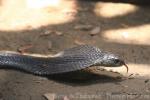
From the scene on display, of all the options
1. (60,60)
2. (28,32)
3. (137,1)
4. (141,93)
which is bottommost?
(141,93)

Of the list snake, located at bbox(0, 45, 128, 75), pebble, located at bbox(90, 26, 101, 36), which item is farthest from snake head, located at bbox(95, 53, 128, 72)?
pebble, located at bbox(90, 26, 101, 36)

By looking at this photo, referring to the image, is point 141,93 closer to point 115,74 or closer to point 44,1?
point 115,74

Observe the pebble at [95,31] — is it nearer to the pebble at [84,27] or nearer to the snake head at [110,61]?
the pebble at [84,27]

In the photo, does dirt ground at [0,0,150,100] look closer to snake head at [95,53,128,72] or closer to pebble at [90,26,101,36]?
pebble at [90,26,101,36]

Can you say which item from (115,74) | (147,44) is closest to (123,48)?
(147,44)

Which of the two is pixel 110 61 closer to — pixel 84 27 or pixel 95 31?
pixel 95 31

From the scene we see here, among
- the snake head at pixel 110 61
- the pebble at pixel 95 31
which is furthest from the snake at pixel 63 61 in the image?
the pebble at pixel 95 31

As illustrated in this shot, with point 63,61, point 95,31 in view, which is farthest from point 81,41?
point 63,61

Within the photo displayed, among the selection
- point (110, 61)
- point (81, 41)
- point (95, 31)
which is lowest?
point (110, 61)
